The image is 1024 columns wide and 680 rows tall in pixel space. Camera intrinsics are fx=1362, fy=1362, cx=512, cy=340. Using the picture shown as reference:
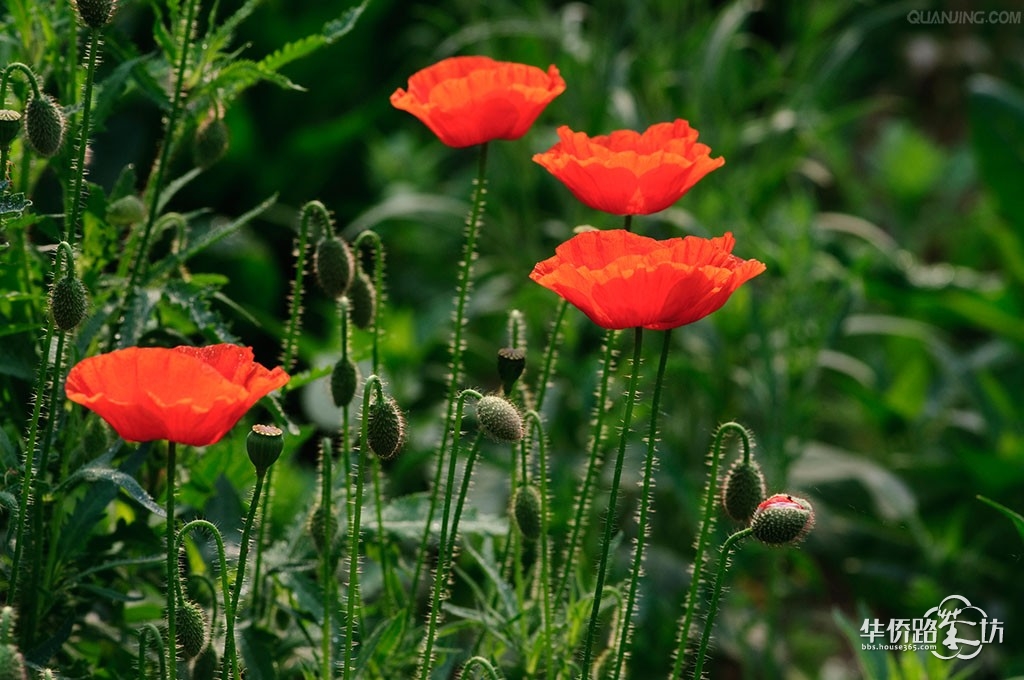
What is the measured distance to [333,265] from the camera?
1.54 meters

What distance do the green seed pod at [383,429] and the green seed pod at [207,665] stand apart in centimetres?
30

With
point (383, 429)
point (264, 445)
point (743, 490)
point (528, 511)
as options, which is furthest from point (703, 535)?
point (264, 445)

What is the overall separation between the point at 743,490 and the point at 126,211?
754 mm

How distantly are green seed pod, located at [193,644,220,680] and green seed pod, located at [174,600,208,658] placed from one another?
16 centimetres

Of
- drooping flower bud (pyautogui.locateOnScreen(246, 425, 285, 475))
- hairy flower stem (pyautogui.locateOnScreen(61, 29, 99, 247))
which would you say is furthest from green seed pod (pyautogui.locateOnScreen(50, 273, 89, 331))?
drooping flower bud (pyautogui.locateOnScreen(246, 425, 285, 475))

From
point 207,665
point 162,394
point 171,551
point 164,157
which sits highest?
point 164,157

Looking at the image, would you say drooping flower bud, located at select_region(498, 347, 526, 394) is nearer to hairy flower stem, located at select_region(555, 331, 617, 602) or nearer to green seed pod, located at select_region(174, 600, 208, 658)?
hairy flower stem, located at select_region(555, 331, 617, 602)

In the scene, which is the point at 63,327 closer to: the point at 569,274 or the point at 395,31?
the point at 569,274

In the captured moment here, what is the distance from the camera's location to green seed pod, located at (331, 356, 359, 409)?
1.47 m

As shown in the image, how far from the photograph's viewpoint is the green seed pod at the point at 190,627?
127 cm

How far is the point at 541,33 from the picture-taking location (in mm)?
3424

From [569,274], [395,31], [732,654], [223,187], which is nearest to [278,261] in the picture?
[223,187]

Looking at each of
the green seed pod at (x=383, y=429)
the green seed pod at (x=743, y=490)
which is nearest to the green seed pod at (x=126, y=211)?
the green seed pod at (x=383, y=429)

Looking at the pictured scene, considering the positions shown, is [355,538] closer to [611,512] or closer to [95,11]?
[611,512]
